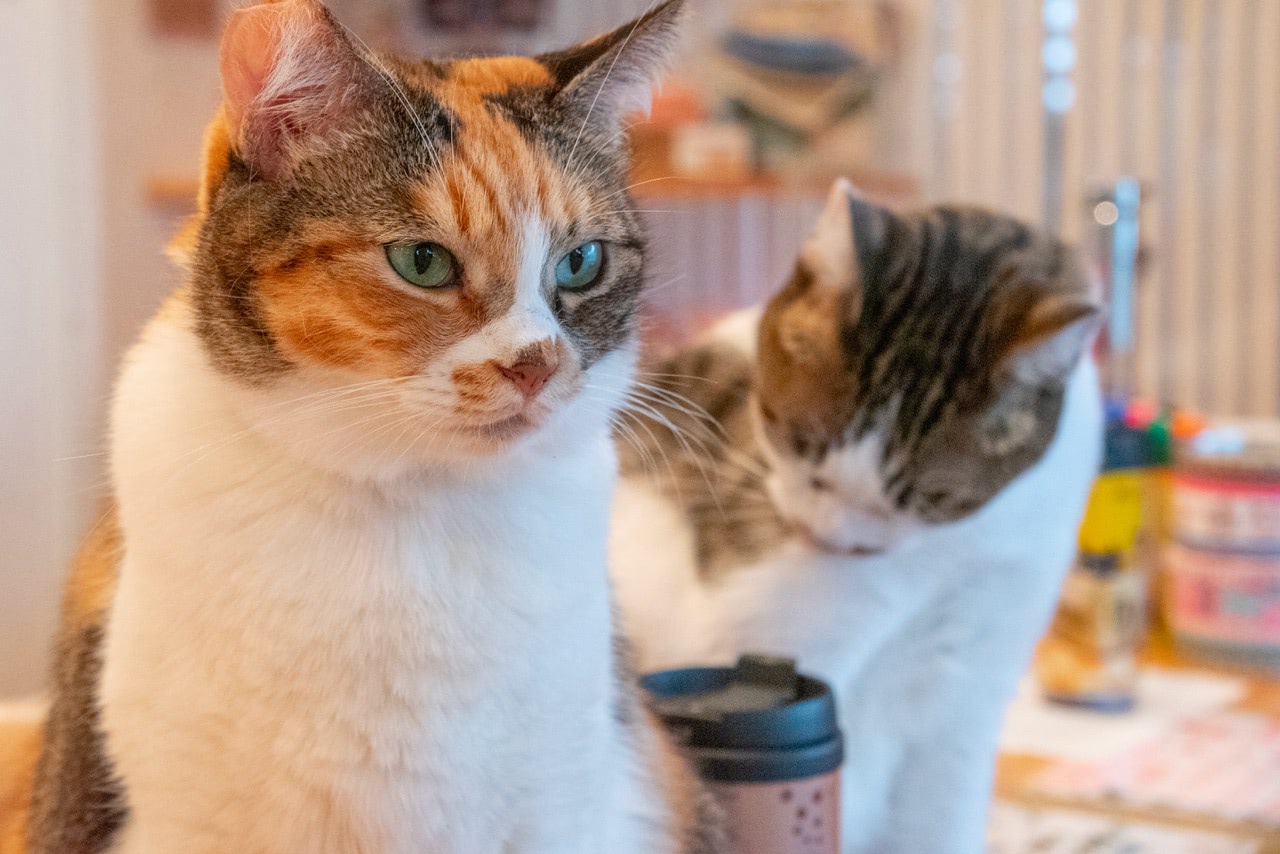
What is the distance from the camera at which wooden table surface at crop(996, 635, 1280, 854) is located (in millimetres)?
1319

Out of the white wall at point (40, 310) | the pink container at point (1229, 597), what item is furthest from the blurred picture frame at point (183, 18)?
the pink container at point (1229, 597)

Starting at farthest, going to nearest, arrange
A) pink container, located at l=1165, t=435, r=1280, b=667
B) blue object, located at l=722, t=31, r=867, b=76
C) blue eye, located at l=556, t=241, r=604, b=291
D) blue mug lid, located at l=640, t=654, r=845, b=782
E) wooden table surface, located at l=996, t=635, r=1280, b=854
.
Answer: blue object, located at l=722, t=31, r=867, b=76, pink container, located at l=1165, t=435, r=1280, b=667, wooden table surface, located at l=996, t=635, r=1280, b=854, blue mug lid, located at l=640, t=654, r=845, b=782, blue eye, located at l=556, t=241, r=604, b=291

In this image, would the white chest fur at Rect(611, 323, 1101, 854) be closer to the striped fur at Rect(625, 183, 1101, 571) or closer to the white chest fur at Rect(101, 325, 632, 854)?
the striped fur at Rect(625, 183, 1101, 571)

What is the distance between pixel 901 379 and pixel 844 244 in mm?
142

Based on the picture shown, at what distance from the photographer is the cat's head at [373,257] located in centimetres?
73

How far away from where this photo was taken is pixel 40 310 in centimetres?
210

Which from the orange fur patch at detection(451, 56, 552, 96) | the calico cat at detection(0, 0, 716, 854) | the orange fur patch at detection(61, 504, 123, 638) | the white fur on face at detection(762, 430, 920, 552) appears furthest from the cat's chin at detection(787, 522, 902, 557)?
the orange fur patch at detection(61, 504, 123, 638)

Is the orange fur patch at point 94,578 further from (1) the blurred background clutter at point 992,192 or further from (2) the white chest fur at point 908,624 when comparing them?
(1) the blurred background clutter at point 992,192

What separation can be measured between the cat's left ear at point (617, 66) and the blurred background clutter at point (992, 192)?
2.73ft

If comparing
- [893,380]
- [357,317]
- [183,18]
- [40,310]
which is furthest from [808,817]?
[183,18]

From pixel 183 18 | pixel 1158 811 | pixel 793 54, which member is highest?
pixel 183 18

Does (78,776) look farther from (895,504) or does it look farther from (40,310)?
(40,310)

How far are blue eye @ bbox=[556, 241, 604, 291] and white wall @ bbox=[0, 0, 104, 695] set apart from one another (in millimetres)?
1469

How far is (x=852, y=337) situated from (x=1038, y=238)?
282mm
